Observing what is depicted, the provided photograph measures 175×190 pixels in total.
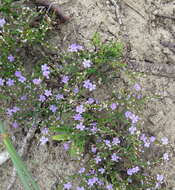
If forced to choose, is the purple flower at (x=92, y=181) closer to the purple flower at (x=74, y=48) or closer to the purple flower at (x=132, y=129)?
the purple flower at (x=132, y=129)

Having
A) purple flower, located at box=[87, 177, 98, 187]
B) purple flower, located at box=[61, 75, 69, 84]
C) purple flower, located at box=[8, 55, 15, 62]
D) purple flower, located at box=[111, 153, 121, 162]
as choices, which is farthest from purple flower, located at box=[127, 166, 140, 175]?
purple flower, located at box=[8, 55, 15, 62]

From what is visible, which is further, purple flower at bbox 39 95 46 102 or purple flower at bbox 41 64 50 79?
purple flower at bbox 39 95 46 102

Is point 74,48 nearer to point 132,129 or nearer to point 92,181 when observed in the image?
point 132,129

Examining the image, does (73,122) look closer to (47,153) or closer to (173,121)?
(47,153)

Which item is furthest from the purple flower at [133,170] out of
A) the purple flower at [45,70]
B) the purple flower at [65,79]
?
the purple flower at [45,70]

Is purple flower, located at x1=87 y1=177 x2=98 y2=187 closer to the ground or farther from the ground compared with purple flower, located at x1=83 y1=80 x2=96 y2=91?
closer to the ground

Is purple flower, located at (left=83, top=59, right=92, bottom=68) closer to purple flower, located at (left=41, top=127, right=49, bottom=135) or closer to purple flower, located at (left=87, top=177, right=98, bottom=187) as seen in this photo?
purple flower, located at (left=41, top=127, right=49, bottom=135)

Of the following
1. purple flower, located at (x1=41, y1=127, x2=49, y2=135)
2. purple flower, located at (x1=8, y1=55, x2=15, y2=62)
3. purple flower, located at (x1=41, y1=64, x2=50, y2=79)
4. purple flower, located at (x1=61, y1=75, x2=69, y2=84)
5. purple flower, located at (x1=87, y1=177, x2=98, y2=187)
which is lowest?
purple flower, located at (x1=87, y1=177, x2=98, y2=187)

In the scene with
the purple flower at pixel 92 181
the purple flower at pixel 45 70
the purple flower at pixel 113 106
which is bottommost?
the purple flower at pixel 92 181

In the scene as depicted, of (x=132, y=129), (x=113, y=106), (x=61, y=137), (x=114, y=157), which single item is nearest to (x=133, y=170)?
(x=114, y=157)
